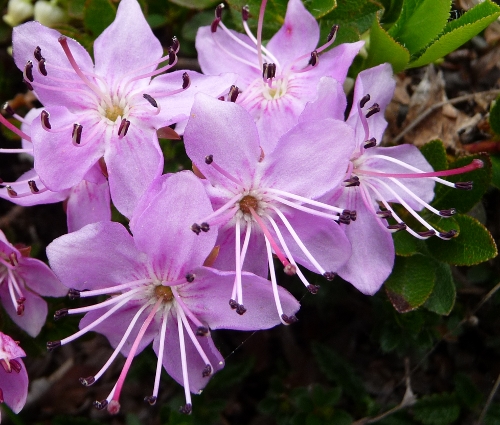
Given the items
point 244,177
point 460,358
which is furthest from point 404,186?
point 460,358

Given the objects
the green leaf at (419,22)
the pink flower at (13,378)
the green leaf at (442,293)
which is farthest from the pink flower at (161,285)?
the green leaf at (419,22)

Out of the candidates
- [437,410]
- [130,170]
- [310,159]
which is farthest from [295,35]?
[437,410]

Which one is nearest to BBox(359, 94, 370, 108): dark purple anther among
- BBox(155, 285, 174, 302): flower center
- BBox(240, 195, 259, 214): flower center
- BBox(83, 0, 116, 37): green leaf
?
BBox(240, 195, 259, 214): flower center

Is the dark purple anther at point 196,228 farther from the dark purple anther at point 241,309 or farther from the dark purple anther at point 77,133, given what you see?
the dark purple anther at point 77,133

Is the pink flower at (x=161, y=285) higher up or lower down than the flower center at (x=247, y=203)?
lower down

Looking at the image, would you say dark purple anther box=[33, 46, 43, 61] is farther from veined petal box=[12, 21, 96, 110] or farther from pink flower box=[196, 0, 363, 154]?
pink flower box=[196, 0, 363, 154]

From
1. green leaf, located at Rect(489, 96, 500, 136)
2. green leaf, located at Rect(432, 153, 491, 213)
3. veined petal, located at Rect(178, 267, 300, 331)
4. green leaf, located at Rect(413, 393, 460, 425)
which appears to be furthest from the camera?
green leaf, located at Rect(413, 393, 460, 425)

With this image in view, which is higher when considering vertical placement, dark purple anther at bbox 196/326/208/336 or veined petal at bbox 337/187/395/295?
veined petal at bbox 337/187/395/295

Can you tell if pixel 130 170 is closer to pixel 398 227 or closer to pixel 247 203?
pixel 247 203
